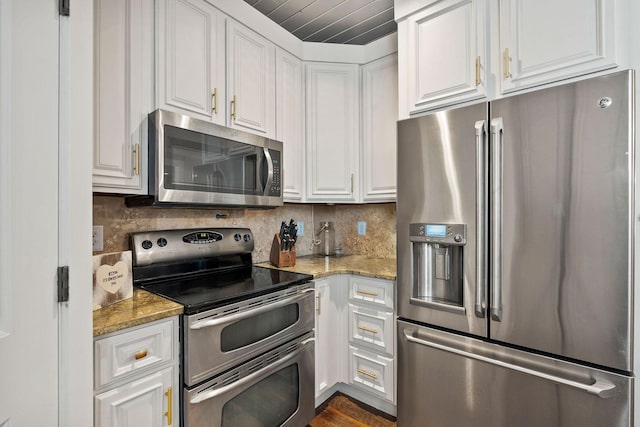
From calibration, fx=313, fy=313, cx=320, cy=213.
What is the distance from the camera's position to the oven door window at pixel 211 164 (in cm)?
147

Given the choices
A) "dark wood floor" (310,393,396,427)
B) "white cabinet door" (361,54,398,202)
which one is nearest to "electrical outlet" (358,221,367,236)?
"white cabinet door" (361,54,398,202)

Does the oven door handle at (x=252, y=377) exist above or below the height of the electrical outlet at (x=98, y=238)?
below

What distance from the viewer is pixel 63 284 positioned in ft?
2.80

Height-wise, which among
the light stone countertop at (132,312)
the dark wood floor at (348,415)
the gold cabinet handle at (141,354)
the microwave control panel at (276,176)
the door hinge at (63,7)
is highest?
the door hinge at (63,7)

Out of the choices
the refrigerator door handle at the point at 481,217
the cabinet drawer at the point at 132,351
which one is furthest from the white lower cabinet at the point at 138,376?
the refrigerator door handle at the point at 481,217

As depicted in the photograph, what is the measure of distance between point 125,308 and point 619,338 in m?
1.85

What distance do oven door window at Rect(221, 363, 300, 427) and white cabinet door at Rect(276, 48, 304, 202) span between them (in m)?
1.10

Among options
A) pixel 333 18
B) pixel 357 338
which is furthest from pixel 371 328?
pixel 333 18

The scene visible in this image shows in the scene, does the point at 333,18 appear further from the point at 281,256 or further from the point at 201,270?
the point at 201,270

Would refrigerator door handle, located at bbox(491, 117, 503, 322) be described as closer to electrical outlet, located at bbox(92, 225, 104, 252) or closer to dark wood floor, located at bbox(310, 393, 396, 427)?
dark wood floor, located at bbox(310, 393, 396, 427)

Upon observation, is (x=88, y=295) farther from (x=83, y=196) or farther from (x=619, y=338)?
(x=619, y=338)

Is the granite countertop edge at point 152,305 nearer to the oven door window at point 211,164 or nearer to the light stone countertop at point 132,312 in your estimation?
the light stone countertop at point 132,312

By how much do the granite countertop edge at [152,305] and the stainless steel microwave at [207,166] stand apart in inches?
17.4

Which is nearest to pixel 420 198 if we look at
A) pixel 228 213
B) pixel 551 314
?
pixel 551 314
